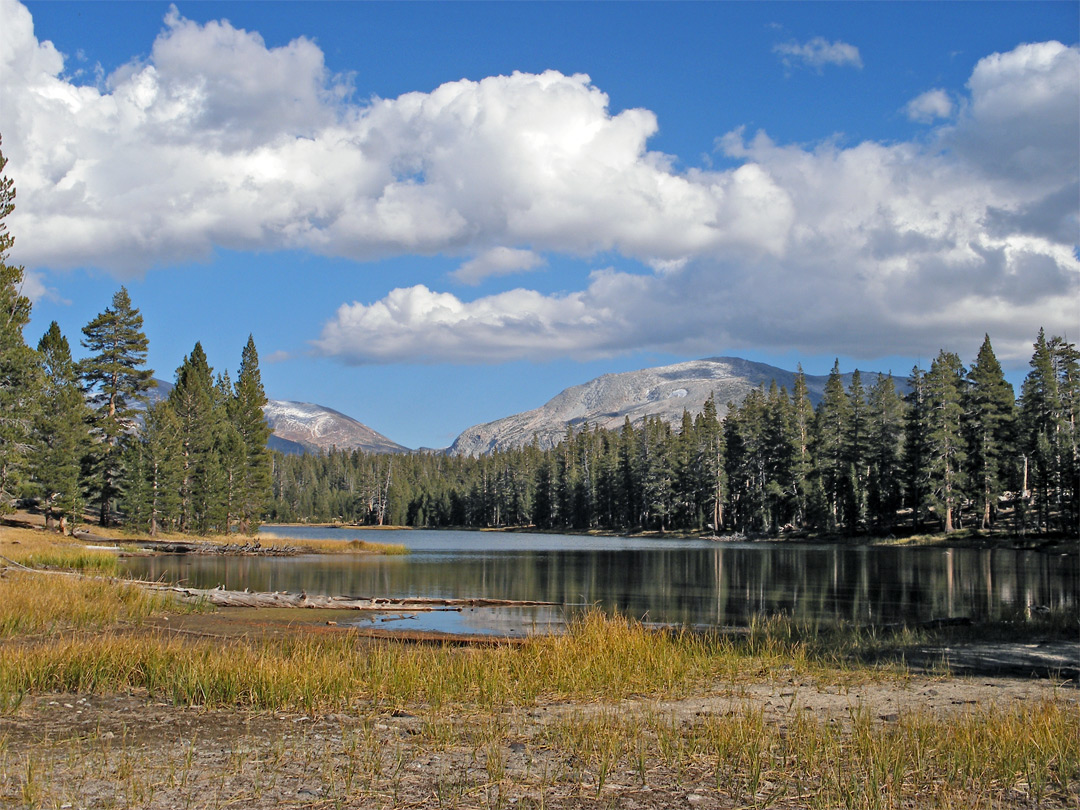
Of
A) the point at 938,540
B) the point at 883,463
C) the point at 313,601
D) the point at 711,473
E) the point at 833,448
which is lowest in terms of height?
the point at 313,601

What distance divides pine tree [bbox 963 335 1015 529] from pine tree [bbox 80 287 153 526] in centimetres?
7350

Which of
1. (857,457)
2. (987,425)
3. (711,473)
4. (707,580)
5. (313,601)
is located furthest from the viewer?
(711,473)

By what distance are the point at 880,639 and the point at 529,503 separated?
141011 millimetres

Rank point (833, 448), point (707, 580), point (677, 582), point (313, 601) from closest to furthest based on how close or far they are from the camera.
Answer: point (313, 601) → point (677, 582) → point (707, 580) → point (833, 448)

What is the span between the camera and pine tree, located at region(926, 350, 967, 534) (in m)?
74.8

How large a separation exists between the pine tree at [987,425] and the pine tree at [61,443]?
239ft

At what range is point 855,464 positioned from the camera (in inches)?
3602

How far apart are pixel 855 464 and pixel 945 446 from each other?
53.1ft

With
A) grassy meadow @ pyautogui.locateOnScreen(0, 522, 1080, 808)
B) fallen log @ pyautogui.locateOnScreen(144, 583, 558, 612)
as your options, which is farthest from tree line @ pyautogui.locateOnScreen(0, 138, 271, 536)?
grassy meadow @ pyautogui.locateOnScreen(0, 522, 1080, 808)

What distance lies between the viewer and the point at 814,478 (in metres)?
95.1

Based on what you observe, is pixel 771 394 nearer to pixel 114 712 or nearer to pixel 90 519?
pixel 90 519

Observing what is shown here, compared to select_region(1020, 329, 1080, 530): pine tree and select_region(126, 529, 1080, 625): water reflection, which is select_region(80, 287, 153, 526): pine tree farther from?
select_region(1020, 329, 1080, 530): pine tree

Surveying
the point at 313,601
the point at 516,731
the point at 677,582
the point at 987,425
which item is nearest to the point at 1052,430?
the point at 987,425

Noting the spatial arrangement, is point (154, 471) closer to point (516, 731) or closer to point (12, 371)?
point (12, 371)
